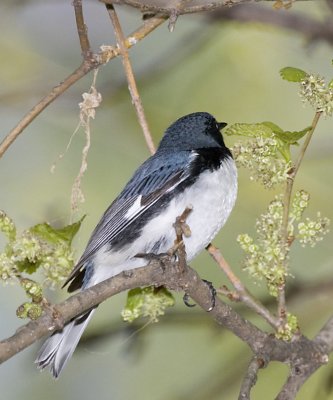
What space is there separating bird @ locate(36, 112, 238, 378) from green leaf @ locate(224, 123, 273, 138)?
564 mm

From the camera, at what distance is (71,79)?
2.08 m

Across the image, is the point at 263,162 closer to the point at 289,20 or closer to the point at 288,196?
the point at 288,196

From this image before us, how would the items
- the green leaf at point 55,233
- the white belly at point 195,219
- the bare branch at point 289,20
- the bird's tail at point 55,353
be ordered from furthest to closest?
the bare branch at point 289,20 → the white belly at point 195,219 → the bird's tail at point 55,353 → the green leaf at point 55,233

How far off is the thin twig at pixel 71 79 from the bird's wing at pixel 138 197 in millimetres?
458

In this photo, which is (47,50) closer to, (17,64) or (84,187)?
(17,64)

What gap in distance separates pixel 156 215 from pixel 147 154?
0.71 m

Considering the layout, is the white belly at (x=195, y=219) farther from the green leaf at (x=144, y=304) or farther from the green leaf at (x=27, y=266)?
the green leaf at (x=27, y=266)

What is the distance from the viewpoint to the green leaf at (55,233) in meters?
1.91

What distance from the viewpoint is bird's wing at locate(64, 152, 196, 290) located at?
8.38ft

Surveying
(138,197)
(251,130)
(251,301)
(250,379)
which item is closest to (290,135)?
(251,130)

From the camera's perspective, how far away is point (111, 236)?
2.54 metres

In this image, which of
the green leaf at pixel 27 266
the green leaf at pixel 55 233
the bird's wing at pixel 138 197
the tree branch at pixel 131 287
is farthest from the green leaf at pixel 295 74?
the bird's wing at pixel 138 197

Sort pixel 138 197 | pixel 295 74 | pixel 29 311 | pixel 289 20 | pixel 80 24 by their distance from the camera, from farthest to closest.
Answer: pixel 289 20, pixel 138 197, pixel 80 24, pixel 295 74, pixel 29 311

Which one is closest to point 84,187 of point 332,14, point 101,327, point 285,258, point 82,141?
point 82,141
